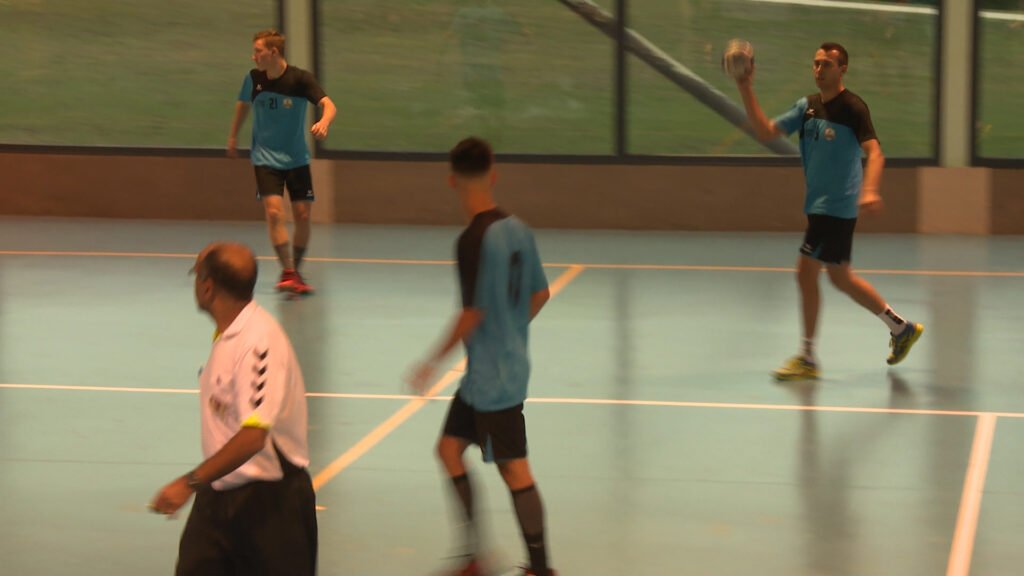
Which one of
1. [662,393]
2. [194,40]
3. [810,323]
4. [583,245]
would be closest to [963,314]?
[810,323]

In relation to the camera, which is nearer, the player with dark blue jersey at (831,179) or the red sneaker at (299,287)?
the player with dark blue jersey at (831,179)

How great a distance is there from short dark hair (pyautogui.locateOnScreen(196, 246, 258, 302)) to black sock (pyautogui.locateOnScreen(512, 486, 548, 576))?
1615mm

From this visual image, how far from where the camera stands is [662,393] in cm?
948

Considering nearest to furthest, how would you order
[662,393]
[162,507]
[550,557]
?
1. [162,507]
2. [550,557]
3. [662,393]

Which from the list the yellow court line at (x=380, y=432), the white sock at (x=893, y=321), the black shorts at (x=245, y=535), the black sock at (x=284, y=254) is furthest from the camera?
the black sock at (x=284, y=254)

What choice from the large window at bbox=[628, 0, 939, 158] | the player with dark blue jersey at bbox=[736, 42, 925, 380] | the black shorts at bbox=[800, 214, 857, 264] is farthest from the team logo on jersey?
the large window at bbox=[628, 0, 939, 158]

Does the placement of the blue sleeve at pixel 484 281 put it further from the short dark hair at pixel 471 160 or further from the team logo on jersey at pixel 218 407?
the team logo on jersey at pixel 218 407

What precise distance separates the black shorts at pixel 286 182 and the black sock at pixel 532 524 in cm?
758

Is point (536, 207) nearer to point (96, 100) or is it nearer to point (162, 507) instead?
point (96, 100)

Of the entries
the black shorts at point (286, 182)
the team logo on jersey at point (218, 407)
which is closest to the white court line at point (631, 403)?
the black shorts at point (286, 182)

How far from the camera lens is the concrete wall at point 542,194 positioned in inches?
672

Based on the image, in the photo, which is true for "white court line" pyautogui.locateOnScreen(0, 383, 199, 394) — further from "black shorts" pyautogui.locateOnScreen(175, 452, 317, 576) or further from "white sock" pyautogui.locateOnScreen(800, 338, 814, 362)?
"black shorts" pyautogui.locateOnScreen(175, 452, 317, 576)

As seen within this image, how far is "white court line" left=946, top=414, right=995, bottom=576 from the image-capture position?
625 cm

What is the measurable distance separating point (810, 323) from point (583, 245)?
6494 millimetres
